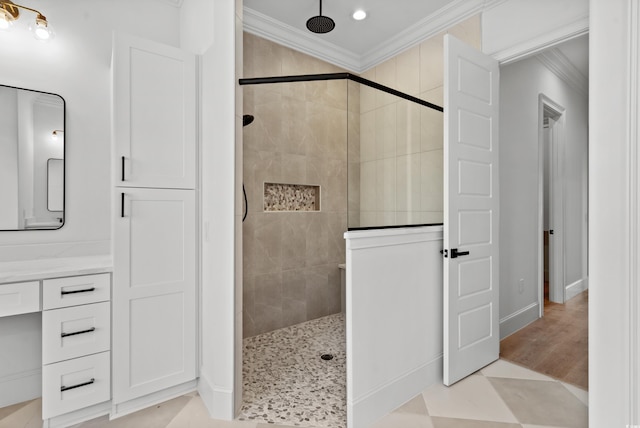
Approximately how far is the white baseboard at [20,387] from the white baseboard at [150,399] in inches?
24.8

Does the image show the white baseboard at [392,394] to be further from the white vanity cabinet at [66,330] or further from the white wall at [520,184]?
the white vanity cabinet at [66,330]

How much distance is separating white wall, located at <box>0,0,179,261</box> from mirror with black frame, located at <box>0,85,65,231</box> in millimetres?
48

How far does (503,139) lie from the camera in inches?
115

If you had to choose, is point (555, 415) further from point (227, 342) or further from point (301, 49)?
point (301, 49)

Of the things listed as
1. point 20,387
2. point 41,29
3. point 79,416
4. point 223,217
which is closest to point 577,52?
point 223,217

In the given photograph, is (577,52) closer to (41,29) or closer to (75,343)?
(41,29)

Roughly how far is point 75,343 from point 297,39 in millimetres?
2914

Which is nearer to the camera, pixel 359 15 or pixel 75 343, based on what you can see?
pixel 75 343

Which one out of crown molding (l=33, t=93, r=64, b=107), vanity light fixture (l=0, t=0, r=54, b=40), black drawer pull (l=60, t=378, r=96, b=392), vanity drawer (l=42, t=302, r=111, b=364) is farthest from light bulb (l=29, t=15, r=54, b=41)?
black drawer pull (l=60, t=378, r=96, b=392)

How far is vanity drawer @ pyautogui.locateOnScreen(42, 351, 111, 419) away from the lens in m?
1.66

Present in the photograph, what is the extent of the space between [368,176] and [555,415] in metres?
1.67

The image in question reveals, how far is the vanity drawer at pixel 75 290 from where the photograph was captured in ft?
5.49

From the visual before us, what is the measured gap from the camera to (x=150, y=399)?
1.91m
